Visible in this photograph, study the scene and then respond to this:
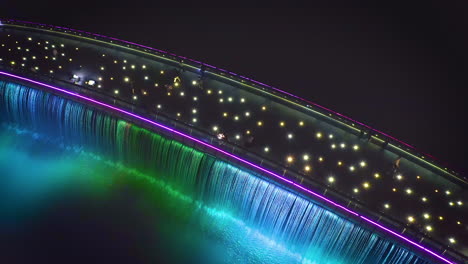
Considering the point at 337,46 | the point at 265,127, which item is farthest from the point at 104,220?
the point at 337,46

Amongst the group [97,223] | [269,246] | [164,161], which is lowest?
[97,223]

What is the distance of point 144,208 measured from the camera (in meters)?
Result: 11.1

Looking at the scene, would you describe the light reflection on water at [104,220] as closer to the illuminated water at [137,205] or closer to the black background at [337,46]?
the illuminated water at [137,205]

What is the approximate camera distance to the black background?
568 inches

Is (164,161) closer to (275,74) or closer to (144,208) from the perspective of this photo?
(144,208)

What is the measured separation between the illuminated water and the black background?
5964mm

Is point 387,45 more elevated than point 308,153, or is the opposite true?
point 387,45

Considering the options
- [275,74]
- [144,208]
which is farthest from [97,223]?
[275,74]

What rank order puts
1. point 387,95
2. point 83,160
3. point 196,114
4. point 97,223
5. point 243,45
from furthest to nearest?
point 243,45, point 387,95, point 83,160, point 196,114, point 97,223

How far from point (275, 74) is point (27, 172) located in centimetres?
1051

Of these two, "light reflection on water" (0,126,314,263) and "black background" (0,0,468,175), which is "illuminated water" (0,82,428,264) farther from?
"black background" (0,0,468,175)

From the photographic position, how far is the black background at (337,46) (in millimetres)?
14430

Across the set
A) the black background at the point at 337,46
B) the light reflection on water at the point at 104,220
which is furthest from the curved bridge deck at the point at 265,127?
the black background at the point at 337,46

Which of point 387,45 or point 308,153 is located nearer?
point 308,153
